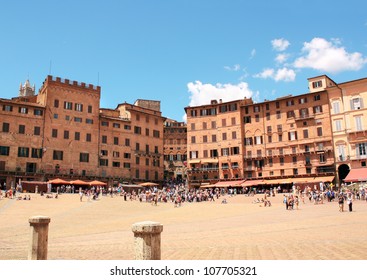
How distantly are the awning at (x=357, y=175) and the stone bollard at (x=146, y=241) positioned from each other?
46.2 m

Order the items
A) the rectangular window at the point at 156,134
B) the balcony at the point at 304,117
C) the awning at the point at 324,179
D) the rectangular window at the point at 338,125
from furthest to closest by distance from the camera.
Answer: the rectangular window at the point at 156,134 < the balcony at the point at 304,117 < the rectangular window at the point at 338,125 < the awning at the point at 324,179

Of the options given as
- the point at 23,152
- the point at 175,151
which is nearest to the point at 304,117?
the point at 175,151

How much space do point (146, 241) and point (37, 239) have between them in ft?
10.6

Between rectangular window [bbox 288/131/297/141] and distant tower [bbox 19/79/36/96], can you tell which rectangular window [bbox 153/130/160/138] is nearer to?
rectangular window [bbox 288/131/297/141]

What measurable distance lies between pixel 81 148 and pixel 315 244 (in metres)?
51.8

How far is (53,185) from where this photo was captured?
50.9 meters

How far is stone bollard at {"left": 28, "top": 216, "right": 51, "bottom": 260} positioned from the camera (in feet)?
22.6

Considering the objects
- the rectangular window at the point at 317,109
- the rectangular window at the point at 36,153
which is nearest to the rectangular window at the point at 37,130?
the rectangular window at the point at 36,153

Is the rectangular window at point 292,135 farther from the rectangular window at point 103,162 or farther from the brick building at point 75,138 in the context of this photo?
the rectangular window at point 103,162

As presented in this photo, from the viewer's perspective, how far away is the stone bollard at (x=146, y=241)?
189 inches

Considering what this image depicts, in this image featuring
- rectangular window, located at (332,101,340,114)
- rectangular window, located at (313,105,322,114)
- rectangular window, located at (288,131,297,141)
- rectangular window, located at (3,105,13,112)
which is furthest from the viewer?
rectangular window, located at (288,131,297,141)

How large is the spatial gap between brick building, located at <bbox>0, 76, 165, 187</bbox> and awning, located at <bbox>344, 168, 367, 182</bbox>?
3310cm

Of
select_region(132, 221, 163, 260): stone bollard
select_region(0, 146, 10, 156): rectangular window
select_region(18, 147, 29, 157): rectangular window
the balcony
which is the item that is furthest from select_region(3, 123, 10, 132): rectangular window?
select_region(132, 221, 163, 260): stone bollard
